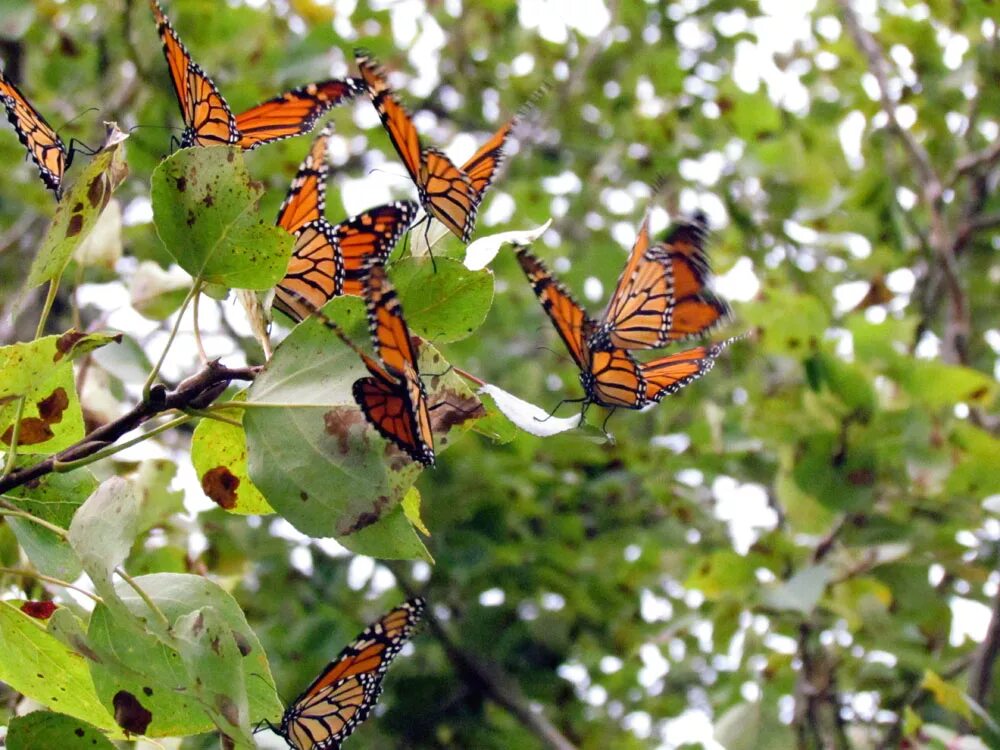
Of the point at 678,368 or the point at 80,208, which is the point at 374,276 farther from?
the point at 678,368

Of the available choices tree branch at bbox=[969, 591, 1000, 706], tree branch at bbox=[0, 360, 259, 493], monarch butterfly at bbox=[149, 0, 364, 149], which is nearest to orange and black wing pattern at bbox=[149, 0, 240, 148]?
monarch butterfly at bbox=[149, 0, 364, 149]

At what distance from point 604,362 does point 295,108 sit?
1.62 ft

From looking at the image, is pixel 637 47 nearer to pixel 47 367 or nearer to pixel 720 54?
pixel 720 54

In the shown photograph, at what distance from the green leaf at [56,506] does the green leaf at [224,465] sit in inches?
4.9

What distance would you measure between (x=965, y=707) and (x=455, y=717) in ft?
4.37

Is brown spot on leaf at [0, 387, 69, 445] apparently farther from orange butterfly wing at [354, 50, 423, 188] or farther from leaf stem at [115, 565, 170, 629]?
orange butterfly wing at [354, 50, 423, 188]

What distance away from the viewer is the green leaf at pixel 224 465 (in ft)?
2.84

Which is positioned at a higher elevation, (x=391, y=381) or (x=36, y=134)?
(x=36, y=134)

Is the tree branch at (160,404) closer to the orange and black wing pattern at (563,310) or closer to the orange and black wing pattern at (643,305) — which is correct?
the orange and black wing pattern at (563,310)

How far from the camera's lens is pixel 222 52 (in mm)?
3041

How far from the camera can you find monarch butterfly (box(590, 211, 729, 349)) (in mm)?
1627

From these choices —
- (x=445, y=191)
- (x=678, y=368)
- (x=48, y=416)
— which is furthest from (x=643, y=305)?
(x=48, y=416)

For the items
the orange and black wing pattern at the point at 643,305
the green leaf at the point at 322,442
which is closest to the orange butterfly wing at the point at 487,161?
the orange and black wing pattern at the point at 643,305

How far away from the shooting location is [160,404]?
0.74 metres
